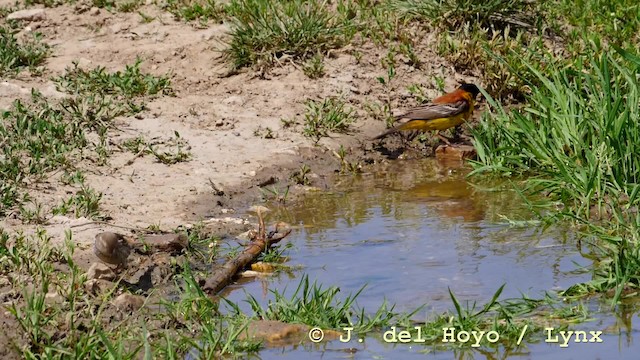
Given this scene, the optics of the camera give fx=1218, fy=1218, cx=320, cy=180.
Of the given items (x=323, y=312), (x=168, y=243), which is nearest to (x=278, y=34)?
(x=168, y=243)

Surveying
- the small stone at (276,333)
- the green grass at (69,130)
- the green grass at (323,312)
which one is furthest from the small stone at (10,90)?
the small stone at (276,333)

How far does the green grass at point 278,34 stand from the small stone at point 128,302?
4.63 meters

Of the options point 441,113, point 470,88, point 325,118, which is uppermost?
point 470,88

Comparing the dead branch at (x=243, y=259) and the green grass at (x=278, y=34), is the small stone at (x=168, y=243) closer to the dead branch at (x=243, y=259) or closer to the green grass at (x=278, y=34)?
the dead branch at (x=243, y=259)

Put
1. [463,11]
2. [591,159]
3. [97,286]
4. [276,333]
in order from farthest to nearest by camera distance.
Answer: [463,11] → [591,159] → [97,286] → [276,333]

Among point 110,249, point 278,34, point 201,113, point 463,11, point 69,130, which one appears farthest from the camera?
point 463,11

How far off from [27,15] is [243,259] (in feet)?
18.0

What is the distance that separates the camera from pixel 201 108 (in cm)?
970

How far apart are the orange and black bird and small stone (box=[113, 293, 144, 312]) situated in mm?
4012

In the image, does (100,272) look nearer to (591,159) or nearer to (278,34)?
(591,159)

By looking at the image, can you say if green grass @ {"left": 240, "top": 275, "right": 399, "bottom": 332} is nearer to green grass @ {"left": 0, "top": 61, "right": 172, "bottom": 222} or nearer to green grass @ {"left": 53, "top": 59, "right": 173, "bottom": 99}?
green grass @ {"left": 0, "top": 61, "right": 172, "bottom": 222}

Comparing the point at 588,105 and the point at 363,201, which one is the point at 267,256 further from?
the point at 588,105

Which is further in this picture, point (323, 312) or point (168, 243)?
point (168, 243)

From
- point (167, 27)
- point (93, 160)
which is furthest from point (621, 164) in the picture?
point (167, 27)
